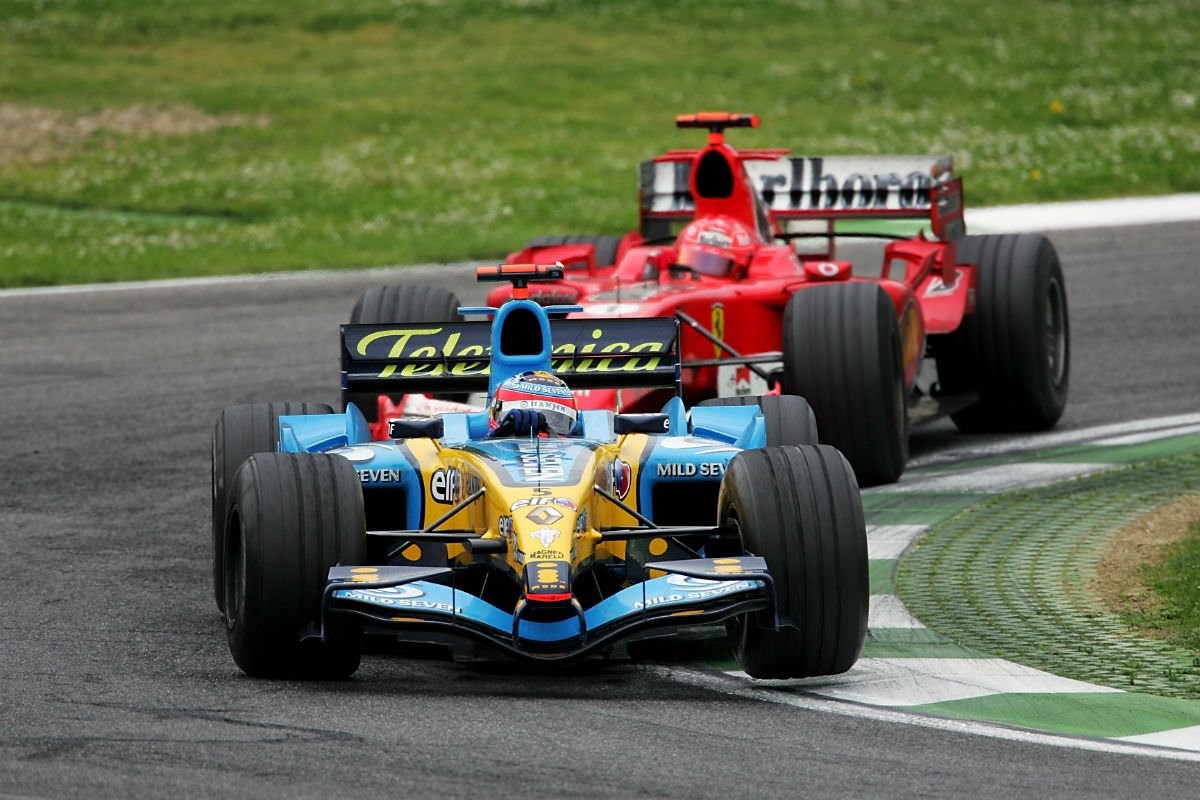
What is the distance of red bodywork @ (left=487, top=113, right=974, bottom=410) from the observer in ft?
43.1

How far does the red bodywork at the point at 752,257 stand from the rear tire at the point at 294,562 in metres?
4.08

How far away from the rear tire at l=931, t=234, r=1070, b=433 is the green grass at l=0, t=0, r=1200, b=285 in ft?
32.2

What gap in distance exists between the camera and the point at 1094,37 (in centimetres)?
4431

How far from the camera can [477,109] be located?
37656 mm

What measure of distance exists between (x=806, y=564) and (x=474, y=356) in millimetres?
2614

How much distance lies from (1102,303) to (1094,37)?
2559 centimetres

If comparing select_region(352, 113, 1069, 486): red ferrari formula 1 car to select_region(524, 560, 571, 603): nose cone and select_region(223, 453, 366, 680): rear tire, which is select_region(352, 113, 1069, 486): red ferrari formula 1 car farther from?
select_region(524, 560, 571, 603): nose cone

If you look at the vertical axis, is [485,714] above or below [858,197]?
below

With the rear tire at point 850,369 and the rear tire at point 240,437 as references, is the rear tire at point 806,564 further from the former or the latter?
the rear tire at point 850,369

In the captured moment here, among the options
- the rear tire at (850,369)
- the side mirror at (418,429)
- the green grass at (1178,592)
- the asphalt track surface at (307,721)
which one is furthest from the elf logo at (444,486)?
the rear tire at (850,369)

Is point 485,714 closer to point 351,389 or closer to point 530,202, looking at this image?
point 351,389

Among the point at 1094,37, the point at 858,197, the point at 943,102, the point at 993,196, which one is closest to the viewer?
the point at 858,197

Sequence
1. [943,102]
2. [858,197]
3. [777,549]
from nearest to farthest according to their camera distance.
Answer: [777,549], [858,197], [943,102]

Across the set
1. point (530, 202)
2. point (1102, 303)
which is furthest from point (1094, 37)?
point (1102, 303)
